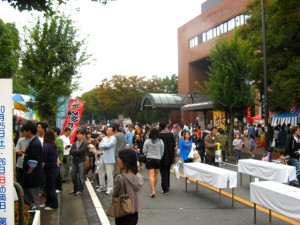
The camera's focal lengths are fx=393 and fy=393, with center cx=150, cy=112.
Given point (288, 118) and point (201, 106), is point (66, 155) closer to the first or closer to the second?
point (288, 118)

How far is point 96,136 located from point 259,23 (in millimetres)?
11784

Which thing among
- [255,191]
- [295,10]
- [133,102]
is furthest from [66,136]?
[133,102]

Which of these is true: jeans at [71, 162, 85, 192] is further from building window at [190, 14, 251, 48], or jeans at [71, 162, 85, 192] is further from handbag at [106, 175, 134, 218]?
building window at [190, 14, 251, 48]

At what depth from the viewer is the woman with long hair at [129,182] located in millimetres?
4848

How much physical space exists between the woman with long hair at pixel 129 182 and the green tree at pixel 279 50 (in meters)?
13.9

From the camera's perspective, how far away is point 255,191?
671cm

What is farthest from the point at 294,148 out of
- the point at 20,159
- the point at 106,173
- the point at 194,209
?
the point at 20,159

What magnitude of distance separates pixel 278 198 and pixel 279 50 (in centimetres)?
1549

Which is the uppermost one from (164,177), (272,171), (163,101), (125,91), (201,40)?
(201,40)

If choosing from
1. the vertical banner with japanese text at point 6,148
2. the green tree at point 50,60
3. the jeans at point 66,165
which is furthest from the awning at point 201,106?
the vertical banner with japanese text at point 6,148

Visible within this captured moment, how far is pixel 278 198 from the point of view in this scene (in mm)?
Answer: 5949

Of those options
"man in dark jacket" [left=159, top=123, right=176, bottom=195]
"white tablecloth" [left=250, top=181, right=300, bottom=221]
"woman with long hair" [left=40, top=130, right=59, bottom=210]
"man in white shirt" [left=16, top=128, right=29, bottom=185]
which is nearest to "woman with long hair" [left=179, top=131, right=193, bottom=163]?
"man in dark jacket" [left=159, top=123, right=176, bottom=195]

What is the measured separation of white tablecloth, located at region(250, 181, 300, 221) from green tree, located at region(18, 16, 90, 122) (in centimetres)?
1044

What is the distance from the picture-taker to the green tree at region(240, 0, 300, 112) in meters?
17.8
